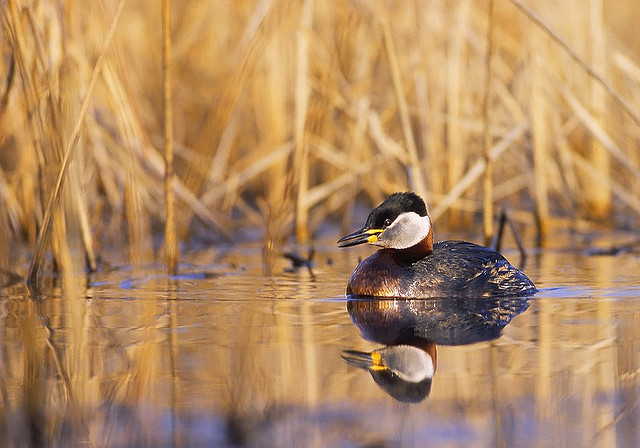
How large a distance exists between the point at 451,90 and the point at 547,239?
4.64 ft

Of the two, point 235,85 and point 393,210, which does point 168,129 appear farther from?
point 393,210

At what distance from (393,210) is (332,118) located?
11.0 ft

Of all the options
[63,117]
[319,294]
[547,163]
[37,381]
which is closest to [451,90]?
[547,163]

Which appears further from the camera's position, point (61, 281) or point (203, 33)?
point (203, 33)

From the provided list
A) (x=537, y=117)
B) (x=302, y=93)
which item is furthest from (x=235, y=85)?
(x=537, y=117)

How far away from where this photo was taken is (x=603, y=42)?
29.2 feet

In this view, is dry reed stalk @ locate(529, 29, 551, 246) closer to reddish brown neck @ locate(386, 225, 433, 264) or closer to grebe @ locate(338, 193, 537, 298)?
grebe @ locate(338, 193, 537, 298)

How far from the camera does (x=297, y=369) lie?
4.08 meters

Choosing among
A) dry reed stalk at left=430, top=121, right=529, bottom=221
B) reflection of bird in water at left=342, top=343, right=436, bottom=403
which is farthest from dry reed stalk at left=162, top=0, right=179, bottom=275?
dry reed stalk at left=430, top=121, right=529, bottom=221

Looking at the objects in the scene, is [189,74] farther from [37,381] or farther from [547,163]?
[37,381]

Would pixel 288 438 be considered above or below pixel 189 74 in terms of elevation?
below

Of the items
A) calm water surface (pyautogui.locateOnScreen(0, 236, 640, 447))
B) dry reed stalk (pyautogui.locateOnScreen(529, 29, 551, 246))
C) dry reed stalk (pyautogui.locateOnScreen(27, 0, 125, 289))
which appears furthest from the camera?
dry reed stalk (pyautogui.locateOnScreen(529, 29, 551, 246))

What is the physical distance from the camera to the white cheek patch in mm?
6316

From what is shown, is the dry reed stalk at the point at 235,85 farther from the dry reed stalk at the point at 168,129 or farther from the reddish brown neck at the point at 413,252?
the reddish brown neck at the point at 413,252
